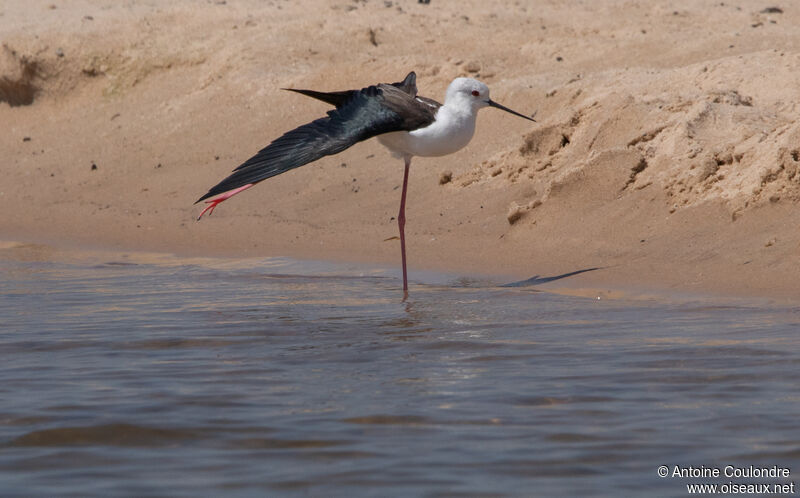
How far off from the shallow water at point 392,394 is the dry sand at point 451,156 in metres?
1.32

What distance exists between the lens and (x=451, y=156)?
9852mm

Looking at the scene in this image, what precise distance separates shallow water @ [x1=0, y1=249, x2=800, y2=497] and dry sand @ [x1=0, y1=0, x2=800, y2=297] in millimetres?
1325

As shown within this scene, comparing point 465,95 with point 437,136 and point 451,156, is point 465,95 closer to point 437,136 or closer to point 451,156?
point 437,136

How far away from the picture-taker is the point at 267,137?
1126 cm

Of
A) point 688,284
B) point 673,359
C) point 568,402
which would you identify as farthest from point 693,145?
point 568,402

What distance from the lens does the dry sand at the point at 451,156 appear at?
7.30 metres

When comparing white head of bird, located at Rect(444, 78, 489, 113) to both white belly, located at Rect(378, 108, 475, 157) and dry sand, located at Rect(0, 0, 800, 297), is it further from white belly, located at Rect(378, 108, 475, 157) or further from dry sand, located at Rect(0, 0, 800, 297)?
dry sand, located at Rect(0, 0, 800, 297)

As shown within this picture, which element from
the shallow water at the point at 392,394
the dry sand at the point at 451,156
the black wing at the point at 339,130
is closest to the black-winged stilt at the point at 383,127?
the black wing at the point at 339,130

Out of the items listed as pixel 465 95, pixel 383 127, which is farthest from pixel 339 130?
pixel 465 95

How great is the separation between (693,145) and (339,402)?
14.7 ft

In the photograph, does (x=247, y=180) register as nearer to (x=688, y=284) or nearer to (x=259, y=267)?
(x=259, y=267)

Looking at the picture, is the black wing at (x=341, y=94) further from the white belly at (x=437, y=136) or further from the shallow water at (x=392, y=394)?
the shallow water at (x=392, y=394)

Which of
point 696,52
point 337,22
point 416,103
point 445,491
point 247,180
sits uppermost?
point 337,22

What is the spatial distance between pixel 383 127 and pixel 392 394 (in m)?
2.72
